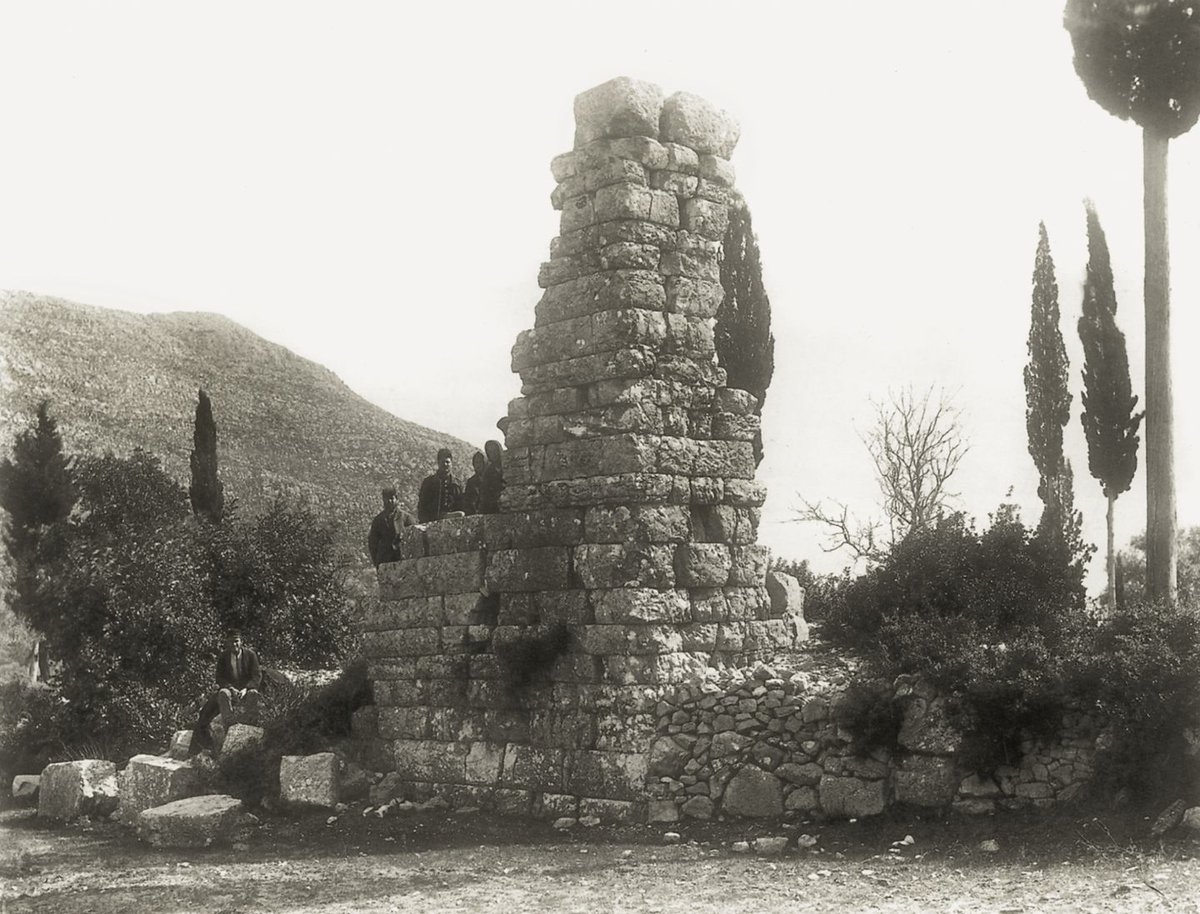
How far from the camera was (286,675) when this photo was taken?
1658 cm

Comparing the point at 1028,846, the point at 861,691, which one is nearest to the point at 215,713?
the point at 861,691

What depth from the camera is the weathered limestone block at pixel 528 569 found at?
39.3 feet

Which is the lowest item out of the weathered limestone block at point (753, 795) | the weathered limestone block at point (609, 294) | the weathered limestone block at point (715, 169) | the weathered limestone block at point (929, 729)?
the weathered limestone block at point (753, 795)

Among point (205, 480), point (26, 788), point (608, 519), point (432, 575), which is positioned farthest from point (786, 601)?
point (205, 480)

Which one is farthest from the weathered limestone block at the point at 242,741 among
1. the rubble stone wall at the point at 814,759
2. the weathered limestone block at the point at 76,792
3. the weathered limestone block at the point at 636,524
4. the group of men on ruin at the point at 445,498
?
Answer: the rubble stone wall at the point at 814,759

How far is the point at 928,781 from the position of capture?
10000mm

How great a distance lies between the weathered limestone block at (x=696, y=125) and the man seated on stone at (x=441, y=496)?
506 cm

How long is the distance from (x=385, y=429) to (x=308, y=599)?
51839 millimetres

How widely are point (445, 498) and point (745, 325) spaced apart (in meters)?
13.3

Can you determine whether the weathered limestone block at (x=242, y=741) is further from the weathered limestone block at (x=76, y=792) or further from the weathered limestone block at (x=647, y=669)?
the weathered limestone block at (x=647, y=669)

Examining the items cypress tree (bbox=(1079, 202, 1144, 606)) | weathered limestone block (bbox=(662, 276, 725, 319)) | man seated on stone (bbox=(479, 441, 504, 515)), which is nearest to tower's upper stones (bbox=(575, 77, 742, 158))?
weathered limestone block (bbox=(662, 276, 725, 319))

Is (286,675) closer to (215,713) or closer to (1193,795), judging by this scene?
(215,713)

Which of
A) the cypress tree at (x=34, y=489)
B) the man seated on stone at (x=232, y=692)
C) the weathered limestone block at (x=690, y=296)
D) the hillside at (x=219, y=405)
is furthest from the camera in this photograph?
the hillside at (x=219, y=405)

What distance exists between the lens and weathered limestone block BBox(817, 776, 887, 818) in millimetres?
10219
